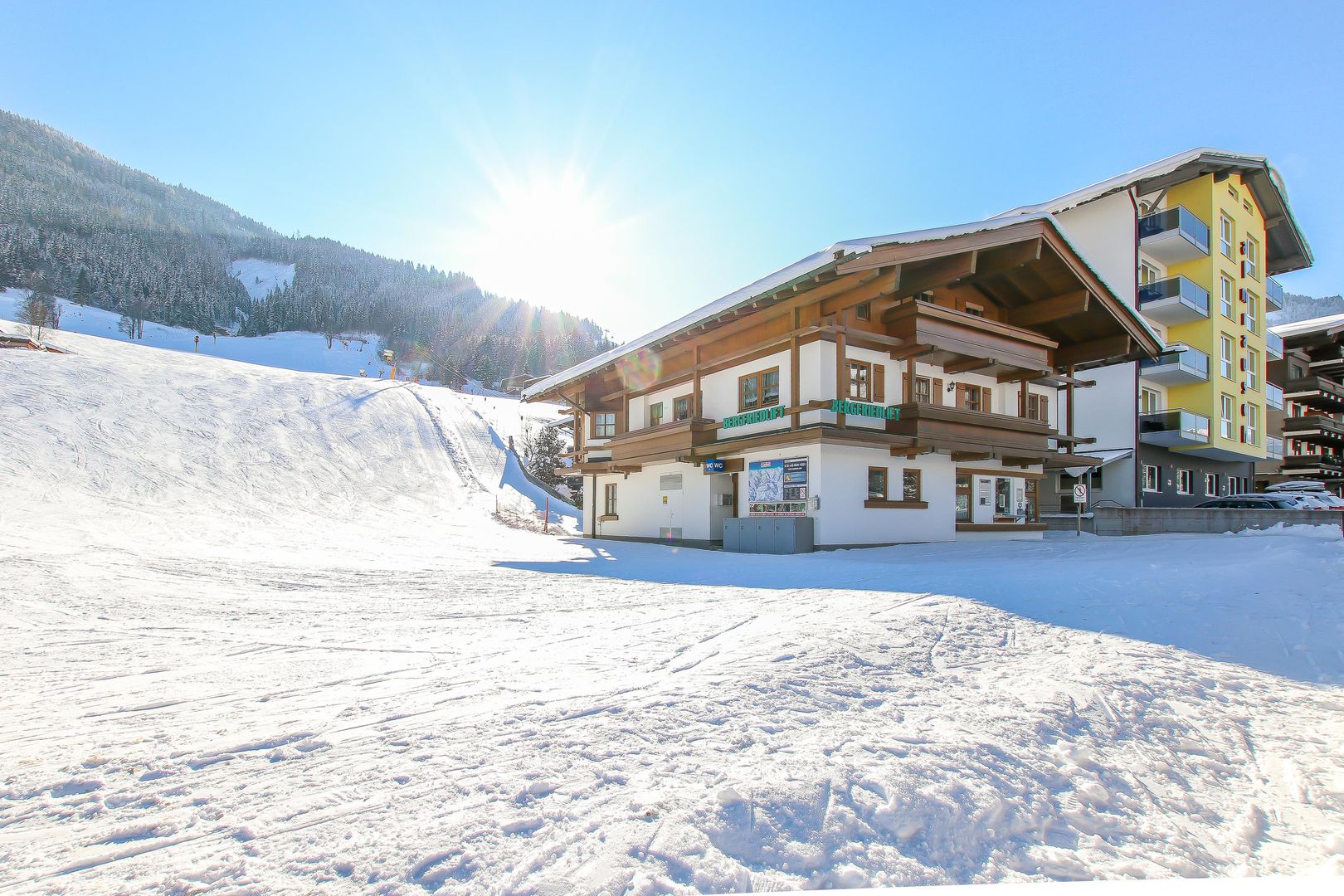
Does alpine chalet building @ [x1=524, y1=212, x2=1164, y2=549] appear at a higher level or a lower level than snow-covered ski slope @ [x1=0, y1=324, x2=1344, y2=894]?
higher

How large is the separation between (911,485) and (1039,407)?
8.70 meters

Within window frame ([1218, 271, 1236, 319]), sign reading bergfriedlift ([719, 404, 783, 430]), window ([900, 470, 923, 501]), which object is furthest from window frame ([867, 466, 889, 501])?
window frame ([1218, 271, 1236, 319])

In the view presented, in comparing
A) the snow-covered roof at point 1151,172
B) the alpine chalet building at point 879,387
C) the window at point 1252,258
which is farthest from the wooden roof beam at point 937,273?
the window at point 1252,258

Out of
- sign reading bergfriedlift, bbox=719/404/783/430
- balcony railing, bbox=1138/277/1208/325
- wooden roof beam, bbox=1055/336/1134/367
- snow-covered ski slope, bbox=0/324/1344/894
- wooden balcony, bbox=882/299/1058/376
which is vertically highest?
balcony railing, bbox=1138/277/1208/325

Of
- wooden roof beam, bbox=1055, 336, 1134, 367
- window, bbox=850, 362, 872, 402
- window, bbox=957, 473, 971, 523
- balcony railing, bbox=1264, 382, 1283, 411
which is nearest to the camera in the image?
window, bbox=850, 362, 872, 402

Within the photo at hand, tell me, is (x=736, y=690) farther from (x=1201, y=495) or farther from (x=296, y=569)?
(x=1201, y=495)

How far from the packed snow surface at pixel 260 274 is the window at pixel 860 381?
168273mm

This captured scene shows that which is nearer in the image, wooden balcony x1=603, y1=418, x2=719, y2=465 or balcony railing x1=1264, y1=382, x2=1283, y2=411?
wooden balcony x1=603, y1=418, x2=719, y2=465

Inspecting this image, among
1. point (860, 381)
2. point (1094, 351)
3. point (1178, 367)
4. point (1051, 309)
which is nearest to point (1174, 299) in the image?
point (1178, 367)

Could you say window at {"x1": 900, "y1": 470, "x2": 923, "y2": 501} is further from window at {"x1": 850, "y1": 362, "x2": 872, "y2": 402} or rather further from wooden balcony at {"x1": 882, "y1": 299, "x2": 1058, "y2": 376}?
wooden balcony at {"x1": 882, "y1": 299, "x2": 1058, "y2": 376}

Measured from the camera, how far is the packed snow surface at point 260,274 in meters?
159

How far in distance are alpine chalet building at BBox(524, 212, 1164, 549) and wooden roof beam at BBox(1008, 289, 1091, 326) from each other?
51 mm

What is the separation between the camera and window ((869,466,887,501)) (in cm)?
1884

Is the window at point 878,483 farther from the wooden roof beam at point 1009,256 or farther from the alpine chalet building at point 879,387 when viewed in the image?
the wooden roof beam at point 1009,256
